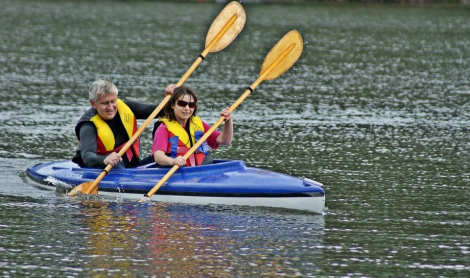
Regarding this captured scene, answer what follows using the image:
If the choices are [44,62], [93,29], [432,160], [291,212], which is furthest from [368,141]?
[93,29]

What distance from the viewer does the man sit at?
10384mm

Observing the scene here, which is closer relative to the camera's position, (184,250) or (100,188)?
(184,250)

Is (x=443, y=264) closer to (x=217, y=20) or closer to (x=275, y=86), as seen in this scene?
(x=217, y=20)

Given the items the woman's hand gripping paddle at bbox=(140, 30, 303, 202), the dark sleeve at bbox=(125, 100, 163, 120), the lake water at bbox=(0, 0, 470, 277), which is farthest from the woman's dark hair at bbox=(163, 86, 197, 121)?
the woman's hand gripping paddle at bbox=(140, 30, 303, 202)

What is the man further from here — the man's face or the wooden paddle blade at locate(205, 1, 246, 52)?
the wooden paddle blade at locate(205, 1, 246, 52)

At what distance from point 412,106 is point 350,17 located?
77.0 ft

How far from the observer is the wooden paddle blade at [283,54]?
36.9 ft

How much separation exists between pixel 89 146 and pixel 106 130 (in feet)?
0.85

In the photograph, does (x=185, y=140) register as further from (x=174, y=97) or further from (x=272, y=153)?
(x=272, y=153)

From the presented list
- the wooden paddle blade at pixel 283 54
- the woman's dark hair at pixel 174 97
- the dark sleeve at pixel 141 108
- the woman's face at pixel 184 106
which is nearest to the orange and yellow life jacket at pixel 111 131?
the dark sleeve at pixel 141 108

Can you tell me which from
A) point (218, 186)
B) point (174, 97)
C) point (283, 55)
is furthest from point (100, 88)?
point (283, 55)

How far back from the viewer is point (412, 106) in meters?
17.7

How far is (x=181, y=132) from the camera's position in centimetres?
1033

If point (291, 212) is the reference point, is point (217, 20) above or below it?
above
